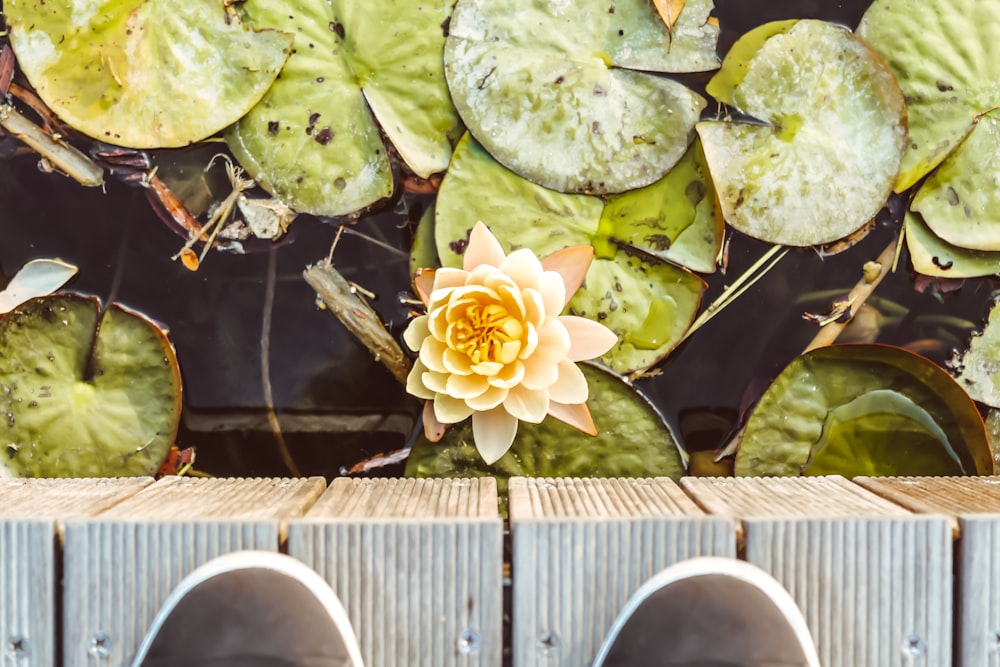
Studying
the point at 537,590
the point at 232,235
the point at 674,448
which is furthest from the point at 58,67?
the point at 674,448

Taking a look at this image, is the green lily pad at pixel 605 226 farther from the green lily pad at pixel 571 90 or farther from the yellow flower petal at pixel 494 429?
the yellow flower petal at pixel 494 429

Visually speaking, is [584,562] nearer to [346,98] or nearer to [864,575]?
[864,575]

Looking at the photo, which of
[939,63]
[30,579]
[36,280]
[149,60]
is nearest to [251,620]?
[30,579]

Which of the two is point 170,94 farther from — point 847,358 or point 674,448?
point 847,358

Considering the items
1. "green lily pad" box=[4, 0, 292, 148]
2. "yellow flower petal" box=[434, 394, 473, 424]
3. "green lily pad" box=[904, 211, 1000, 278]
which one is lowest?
"yellow flower petal" box=[434, 394, 473, 424]

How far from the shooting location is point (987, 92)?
4.35ft

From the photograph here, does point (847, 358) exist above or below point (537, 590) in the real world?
above

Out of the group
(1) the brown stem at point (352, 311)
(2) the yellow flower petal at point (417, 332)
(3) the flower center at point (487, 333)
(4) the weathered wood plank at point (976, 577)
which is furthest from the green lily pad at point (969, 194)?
(1) the brown stem at point (352, 311)

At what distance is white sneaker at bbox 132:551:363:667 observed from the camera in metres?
1.01

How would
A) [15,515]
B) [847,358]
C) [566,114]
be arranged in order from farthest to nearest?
[847,358], [566,114], [15,515]

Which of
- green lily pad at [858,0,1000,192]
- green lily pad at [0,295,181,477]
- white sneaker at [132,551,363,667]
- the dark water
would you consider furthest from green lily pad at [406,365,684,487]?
green lily pad at [858,0,1000,192]

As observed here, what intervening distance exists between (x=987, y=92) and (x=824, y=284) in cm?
49

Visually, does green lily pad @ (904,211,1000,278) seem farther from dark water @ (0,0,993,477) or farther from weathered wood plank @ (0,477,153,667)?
weathered wood plank @ (0,477,153,667)

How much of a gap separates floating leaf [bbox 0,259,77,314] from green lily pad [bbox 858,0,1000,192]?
72.3 inches
